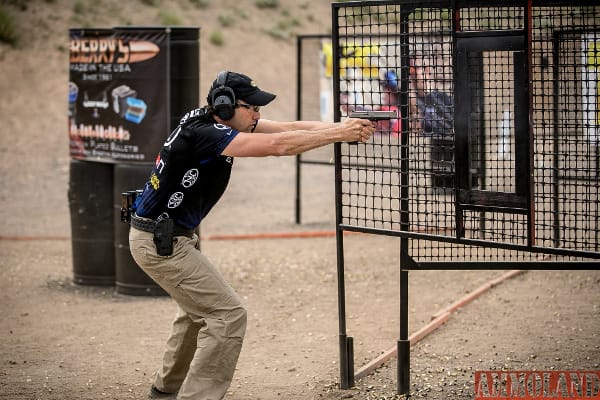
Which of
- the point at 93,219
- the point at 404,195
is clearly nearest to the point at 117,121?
the point at 93,219

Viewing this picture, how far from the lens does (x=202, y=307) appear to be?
5.73m

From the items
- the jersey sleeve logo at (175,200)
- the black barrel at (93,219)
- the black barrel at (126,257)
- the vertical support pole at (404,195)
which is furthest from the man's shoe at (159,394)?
the black barrel at (93,219)

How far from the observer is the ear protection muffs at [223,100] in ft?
18.3

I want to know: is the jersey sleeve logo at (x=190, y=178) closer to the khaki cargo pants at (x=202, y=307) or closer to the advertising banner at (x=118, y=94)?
the khaki cargo pants at (x=202, y=307)

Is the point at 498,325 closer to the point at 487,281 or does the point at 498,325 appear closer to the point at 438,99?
the point at 487,281

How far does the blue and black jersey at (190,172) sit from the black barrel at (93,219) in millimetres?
3653

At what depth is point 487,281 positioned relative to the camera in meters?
9.55

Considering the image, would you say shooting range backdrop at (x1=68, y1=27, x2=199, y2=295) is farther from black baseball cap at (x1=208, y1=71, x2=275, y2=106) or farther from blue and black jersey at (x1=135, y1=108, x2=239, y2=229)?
black baseball cap at (x1=208, y1=71, x2=275, y2=106)

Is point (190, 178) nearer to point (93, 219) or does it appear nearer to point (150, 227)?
point (150, 227)

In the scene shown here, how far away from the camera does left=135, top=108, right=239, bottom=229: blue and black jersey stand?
549 cm

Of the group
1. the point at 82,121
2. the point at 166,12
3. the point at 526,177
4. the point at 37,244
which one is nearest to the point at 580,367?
the point at 526,177

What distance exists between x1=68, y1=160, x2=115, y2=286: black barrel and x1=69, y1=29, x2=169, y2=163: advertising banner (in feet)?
0.61

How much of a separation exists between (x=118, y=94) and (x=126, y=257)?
61.7 inches

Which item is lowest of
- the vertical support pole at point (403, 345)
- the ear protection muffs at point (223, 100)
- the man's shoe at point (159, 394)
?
the man's shoe at point (159, 394)
